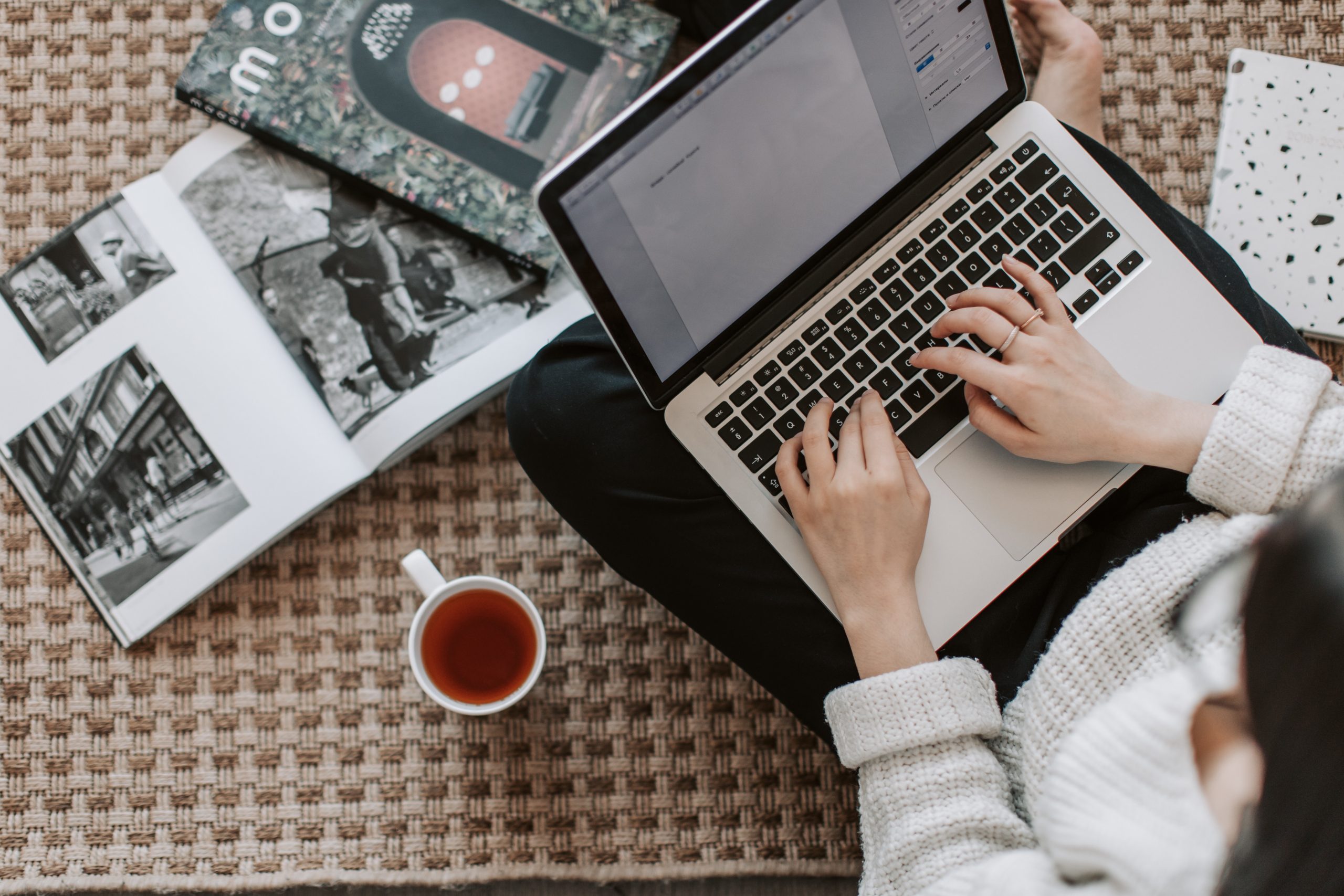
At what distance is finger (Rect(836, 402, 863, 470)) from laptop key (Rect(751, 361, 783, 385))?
6 centimetres

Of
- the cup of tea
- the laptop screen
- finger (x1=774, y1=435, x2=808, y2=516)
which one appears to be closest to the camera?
the laptop screen

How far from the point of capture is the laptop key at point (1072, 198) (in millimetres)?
613

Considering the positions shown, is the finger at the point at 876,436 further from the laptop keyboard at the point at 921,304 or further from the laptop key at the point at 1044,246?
the laptop key at the point at 1044,246

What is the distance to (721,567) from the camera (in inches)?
24.5

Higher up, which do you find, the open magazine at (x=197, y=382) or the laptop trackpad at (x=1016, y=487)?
the open magazine at (x=197, y=382)

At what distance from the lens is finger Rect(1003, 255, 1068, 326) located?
585 mm

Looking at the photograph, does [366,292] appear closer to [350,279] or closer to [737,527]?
[350,279]

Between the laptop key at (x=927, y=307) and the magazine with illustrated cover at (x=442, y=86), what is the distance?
0.32 metres

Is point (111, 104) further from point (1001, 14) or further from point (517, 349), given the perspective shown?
point (1001, 14)

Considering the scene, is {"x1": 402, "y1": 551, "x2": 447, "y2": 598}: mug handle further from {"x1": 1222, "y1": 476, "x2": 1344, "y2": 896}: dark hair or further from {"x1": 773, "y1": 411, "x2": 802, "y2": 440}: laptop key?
{"x1": 1222, "y1": 476, "x2": 1344, "y2": 896}: dark hair

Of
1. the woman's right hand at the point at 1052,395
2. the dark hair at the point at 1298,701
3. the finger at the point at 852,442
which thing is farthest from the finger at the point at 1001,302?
the dark hair at the point at 1298,701

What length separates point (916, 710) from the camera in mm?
552

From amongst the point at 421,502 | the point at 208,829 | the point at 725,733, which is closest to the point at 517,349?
the point at 421,502

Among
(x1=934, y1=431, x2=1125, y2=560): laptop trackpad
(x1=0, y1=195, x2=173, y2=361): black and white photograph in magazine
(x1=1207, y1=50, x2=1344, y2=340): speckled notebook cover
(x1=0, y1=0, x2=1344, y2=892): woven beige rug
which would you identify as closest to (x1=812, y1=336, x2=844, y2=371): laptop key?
(x1=934, y1=431, x2=1125, y2=560): laptop trackpad
